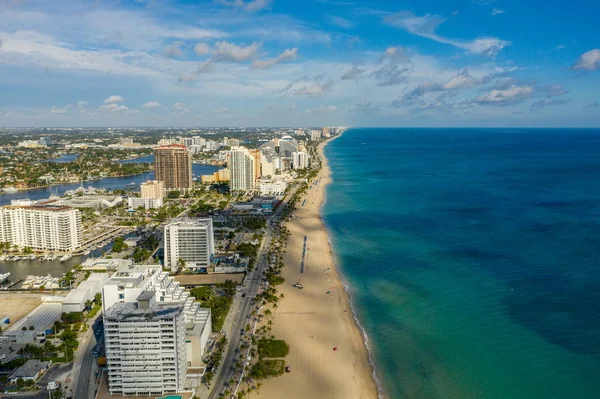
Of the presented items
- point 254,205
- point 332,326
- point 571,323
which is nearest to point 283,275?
point 332,326

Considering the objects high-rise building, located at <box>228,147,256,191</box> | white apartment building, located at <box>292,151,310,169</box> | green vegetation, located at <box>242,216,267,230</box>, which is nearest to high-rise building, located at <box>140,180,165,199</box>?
high-rise building, located at <box>228,147,256,191</box>

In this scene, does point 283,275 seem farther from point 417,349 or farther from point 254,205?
point 254,205

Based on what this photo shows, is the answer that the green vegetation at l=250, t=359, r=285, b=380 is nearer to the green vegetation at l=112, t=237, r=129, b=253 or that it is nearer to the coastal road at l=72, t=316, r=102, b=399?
the coastal road at l=72, t=316, r=102, b=399

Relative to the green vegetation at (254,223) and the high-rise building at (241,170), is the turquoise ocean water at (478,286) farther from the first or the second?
the high-rise building at (241,170)

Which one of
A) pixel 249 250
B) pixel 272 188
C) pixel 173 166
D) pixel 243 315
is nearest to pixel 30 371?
pixel 243 315

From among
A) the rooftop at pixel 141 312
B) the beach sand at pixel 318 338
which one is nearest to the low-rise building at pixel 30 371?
the rooftop at pixel 141 312

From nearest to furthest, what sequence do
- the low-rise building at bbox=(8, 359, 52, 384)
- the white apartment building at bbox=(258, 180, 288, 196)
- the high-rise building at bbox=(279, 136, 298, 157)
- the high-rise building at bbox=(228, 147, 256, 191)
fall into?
the low-rise building at bbox=(8, 359, 52, 384) → the white apartment building at bbox=(258, 180, 288, 196) → the high-rise building at bbox=(228, 147, 256, 191) → the high-rise building at bbox=(279, 136, 298, 157)
